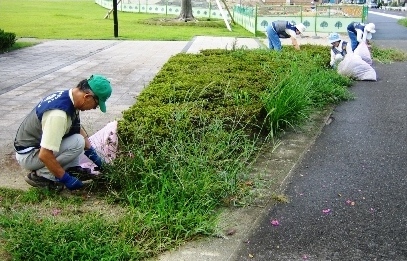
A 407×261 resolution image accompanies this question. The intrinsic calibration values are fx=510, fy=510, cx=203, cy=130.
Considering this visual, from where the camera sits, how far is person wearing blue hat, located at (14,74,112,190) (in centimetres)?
379

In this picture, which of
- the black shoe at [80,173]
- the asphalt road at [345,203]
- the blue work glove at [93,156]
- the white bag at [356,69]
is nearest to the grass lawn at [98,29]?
the white bag at [356,69]

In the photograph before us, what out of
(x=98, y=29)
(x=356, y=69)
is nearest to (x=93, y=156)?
(x=356, y=69)

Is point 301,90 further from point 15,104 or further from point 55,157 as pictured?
point 15,104

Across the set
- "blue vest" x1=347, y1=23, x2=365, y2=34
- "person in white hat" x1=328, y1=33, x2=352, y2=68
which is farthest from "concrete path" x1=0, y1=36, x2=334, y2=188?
"blue vest" x1=347, y1=23, x2=365, y2=34

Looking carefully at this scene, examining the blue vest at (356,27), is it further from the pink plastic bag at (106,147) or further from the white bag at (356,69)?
the pink plastic bag at (106,147)

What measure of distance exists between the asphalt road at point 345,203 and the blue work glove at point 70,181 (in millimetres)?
1437

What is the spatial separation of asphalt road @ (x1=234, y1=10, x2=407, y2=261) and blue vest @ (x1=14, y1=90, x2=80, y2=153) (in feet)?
5.46

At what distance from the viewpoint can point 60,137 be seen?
3803 millimetres

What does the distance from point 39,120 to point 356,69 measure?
24.1 ft

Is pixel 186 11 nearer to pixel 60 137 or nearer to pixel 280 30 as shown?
pixel 280 30

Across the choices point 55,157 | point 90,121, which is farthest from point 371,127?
point 55,157

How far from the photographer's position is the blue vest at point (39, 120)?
3.84 meters

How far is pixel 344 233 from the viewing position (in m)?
3.69

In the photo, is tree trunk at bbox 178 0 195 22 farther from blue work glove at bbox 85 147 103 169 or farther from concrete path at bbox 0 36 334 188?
blue work glove at bbox 85 147 103 169
